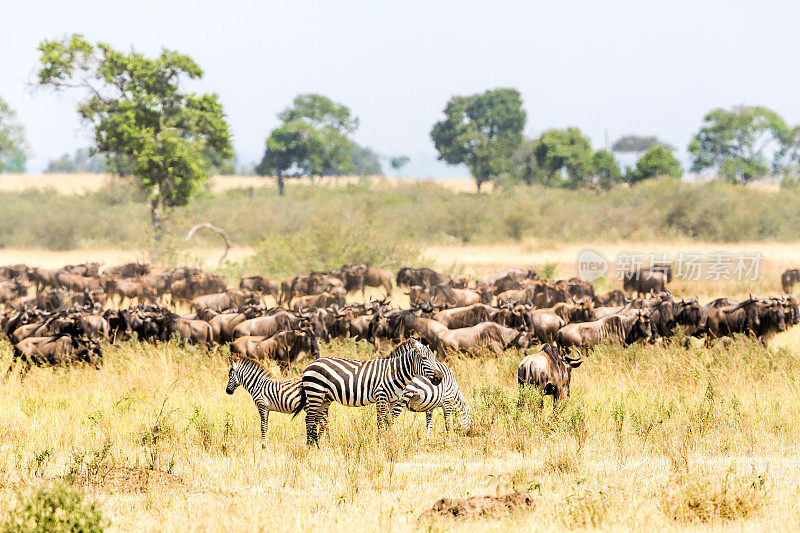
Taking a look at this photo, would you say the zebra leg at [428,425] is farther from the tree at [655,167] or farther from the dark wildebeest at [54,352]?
the tree at [655,167]

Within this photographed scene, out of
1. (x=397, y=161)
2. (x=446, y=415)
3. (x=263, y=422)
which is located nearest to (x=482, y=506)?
(x=446, y=415)

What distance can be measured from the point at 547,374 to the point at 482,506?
3.70 m

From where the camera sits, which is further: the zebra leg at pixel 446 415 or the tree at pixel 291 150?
the tree at pixel 291 150

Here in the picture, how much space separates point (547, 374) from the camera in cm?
1035

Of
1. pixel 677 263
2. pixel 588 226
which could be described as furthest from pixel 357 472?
pixel 588 226

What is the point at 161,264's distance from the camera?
32062mm

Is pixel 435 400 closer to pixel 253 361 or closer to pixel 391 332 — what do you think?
pixel 253 361

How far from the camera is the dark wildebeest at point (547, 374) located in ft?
34.0

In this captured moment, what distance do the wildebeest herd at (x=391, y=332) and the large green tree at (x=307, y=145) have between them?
5455 centimetres

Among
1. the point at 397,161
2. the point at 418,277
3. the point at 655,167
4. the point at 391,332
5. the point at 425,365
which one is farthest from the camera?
the point at 397,161

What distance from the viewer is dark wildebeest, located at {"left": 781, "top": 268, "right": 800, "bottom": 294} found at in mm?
24991

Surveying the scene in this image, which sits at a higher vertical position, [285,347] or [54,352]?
[285,347]

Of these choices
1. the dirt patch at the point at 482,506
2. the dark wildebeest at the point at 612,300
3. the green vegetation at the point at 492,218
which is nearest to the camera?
the dirt patch at the point at 482,506

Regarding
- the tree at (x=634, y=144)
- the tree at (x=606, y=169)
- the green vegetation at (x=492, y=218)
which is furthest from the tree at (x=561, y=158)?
the tree at (x=634, y=144)
